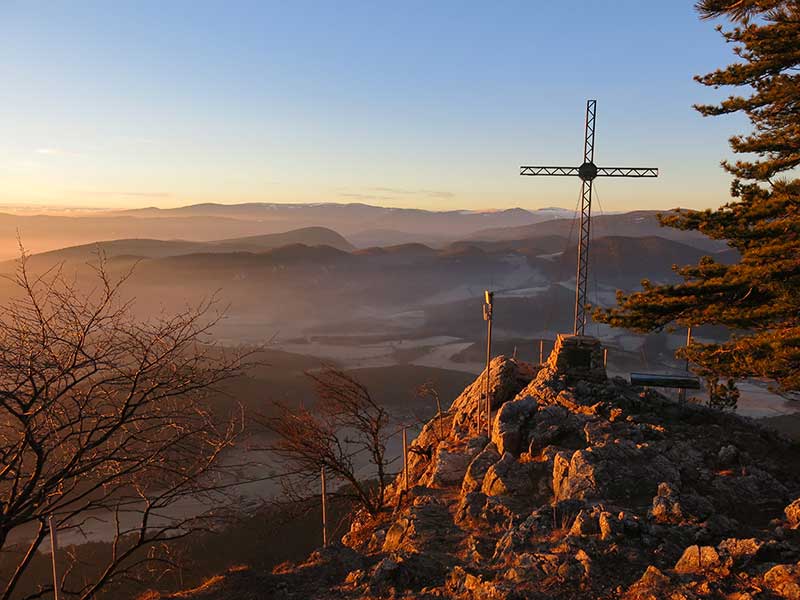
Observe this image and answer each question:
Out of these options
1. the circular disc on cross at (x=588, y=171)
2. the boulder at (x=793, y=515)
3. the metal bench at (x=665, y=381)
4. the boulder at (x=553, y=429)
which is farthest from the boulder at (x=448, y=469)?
the circular disc on cross at (x=588, y=171)

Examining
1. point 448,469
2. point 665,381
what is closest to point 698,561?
point 448,469

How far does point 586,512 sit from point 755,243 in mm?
7939

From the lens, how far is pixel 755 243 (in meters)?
11.9

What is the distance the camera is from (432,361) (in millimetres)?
73000

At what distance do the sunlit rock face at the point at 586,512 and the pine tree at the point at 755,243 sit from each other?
8.08ft

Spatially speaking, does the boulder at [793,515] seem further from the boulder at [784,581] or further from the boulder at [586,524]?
the boulder at [586,524]

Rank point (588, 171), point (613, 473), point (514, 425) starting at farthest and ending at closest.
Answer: point (588, 171)
point (514, 425)
point (613, 473)

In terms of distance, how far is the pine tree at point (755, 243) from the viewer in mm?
10969

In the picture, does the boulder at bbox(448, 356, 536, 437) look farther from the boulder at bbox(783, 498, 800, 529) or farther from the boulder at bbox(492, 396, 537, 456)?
the boulder at bbox(783, 498, 800, 529)

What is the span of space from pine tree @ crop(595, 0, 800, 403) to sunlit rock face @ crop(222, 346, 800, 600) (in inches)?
97.0

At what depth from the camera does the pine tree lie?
432 inches

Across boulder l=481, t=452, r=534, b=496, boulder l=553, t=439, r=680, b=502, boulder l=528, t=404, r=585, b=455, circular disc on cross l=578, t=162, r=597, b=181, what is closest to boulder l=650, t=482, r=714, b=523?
boulder l=553, t=439, r=680, b=502

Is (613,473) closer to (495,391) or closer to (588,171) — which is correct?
(495,391)

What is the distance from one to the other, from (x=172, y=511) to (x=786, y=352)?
109ft
